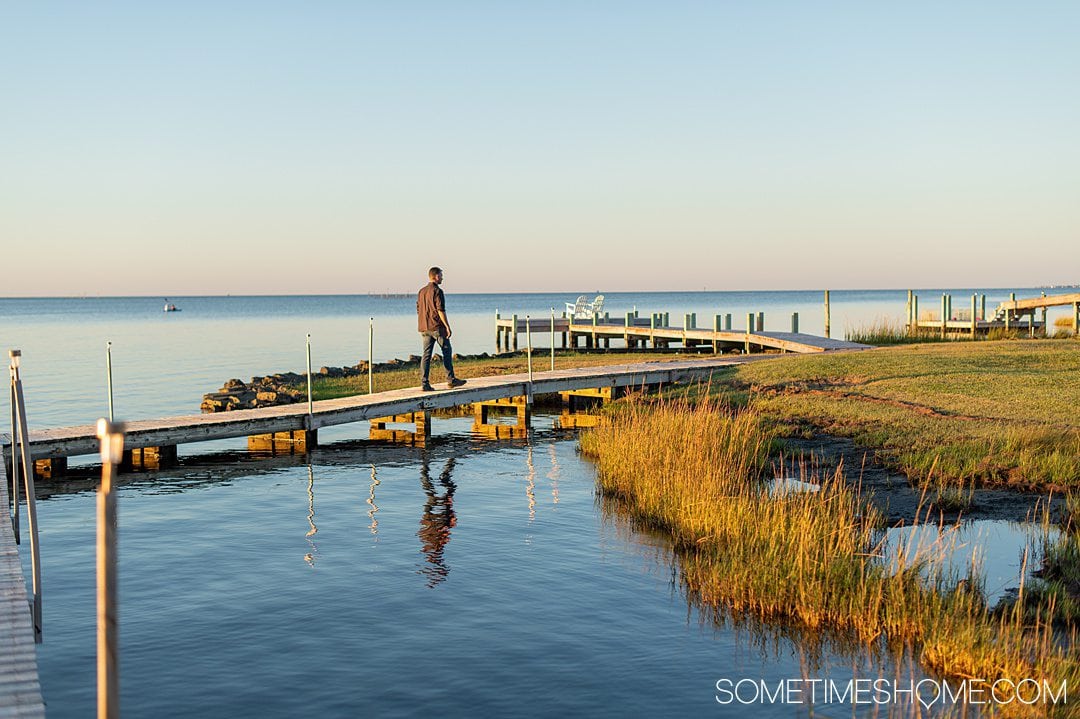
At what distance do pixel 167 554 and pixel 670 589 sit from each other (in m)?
6.19

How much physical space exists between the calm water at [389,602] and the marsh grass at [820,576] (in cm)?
45

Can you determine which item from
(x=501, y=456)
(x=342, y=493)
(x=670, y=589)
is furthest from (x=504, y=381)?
(x=670, y=589)

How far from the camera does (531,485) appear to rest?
1645 cm

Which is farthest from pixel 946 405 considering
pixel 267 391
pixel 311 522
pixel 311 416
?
pixel 267 391

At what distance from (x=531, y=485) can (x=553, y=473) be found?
1.14 meters

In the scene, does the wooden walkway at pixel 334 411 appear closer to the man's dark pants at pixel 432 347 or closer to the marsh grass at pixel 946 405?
the man's dark pants at pixel 432 347

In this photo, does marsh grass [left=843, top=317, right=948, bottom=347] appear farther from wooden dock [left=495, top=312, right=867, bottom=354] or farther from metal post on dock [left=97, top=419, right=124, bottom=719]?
metal post on dock [left=97, top=419, right=124, bottom=719]

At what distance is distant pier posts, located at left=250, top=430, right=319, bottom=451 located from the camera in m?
20.2

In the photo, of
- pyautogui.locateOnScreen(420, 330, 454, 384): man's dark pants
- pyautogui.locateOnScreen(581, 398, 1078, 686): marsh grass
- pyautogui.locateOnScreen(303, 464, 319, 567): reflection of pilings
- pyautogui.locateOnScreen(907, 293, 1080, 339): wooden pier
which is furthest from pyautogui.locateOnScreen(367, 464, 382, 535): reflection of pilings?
pyautogui.locateOnScreen(907, 293, 1080, 339): wooden pier

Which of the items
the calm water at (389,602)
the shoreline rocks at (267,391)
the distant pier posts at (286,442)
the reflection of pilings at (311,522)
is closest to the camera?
the calm water at (389,602)

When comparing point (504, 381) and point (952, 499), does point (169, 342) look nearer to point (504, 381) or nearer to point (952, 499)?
point (504, 381)

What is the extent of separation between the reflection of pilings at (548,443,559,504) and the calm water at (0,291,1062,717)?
0.08 metres

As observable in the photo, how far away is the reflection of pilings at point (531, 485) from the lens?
1436 cm

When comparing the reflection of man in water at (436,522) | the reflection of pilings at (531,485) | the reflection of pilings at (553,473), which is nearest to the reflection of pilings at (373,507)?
the reflection of man in water at (436,522)
